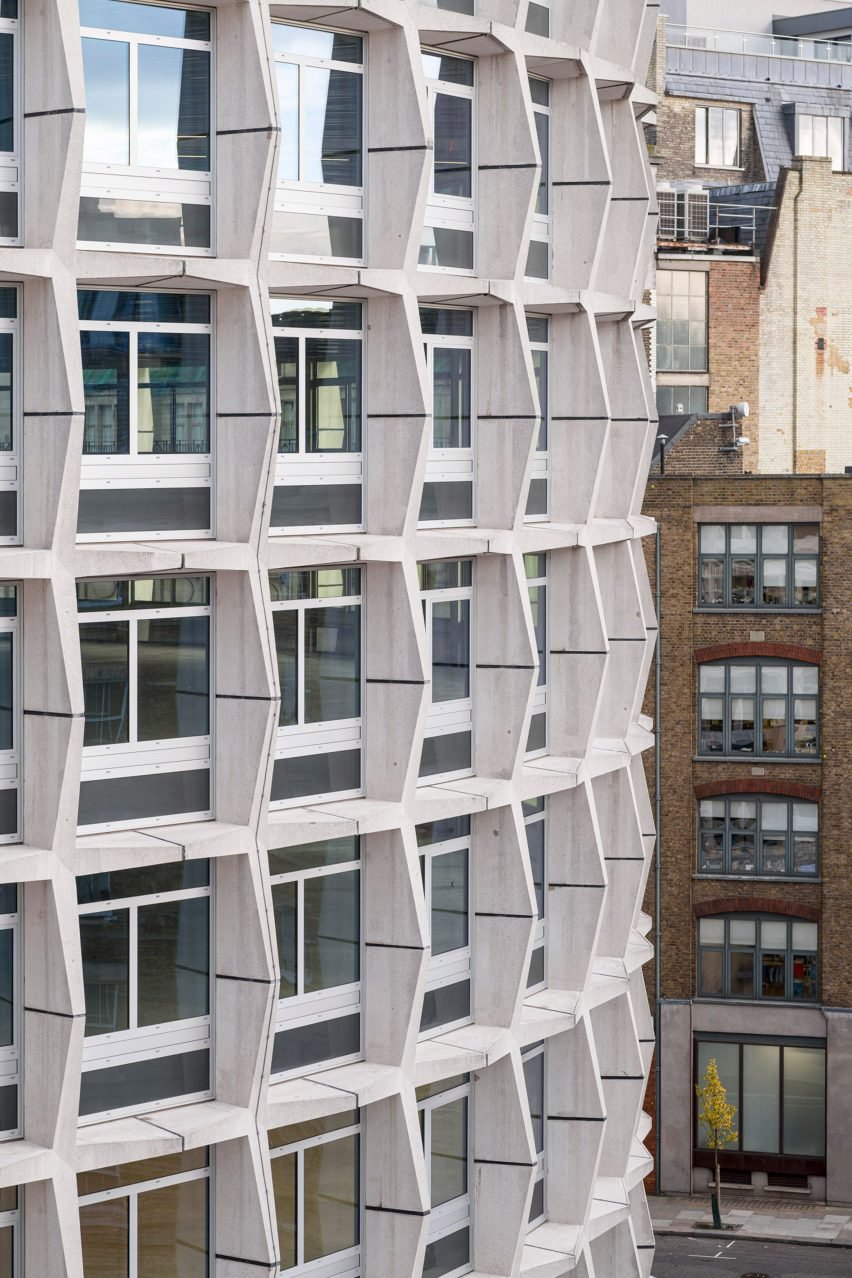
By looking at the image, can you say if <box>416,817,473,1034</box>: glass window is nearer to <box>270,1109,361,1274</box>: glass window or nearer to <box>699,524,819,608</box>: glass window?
<box>270,1109,361,1274</box>: glass window

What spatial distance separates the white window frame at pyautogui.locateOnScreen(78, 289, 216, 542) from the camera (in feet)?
71.7

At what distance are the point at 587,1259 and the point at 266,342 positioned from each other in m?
14.4

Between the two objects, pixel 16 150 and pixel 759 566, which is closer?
pixel 16 150

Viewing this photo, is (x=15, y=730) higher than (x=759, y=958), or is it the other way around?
(x=15, y=730)

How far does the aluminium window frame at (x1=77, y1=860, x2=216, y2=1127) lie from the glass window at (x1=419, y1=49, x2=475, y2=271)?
8609mm

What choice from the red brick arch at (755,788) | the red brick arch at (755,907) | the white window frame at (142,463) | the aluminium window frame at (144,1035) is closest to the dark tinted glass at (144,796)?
the aluminium window frame at (144,1035)

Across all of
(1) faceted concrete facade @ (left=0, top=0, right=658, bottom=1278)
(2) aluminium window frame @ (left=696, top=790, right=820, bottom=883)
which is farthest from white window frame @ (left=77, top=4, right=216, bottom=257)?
(2) aluminium window frame @ (left=696, top=790, right=820, bottom=883)

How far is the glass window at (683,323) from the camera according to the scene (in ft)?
247

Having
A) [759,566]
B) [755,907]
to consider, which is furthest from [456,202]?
[755,907]

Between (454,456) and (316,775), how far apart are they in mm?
4780

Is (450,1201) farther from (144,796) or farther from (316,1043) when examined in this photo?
(144,796)

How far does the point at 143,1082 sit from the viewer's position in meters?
22.5

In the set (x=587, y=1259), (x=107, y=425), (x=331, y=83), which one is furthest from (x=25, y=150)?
(x=587, y=1259)

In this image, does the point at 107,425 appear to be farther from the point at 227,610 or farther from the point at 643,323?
the point at 643,323
